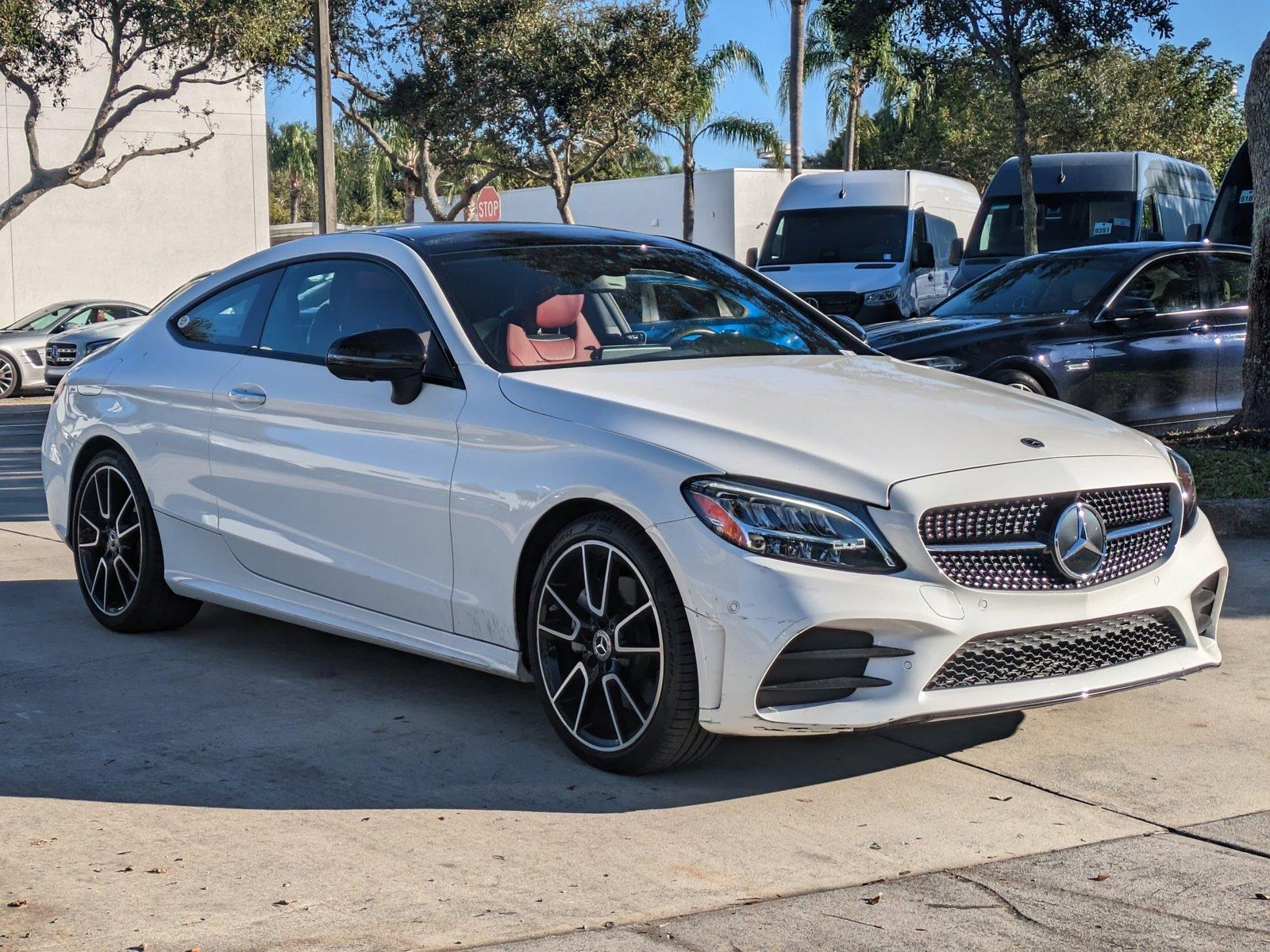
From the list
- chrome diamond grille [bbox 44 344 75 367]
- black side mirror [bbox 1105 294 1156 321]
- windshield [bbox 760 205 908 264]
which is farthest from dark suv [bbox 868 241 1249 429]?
chrome diamond grille [bbox 44 344 75 367]

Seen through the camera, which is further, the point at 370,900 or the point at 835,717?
the point at 835,717

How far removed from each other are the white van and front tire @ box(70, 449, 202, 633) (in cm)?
1208

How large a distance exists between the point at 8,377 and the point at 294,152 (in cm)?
5299

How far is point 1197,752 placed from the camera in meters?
4.91

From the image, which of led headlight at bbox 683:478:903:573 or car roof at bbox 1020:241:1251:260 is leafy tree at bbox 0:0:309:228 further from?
led headlight at bbox 683:478:903:573

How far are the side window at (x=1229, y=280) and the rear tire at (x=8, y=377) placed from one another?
16489mm

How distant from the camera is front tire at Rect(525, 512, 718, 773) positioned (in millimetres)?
4434

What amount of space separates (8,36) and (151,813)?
22.4m

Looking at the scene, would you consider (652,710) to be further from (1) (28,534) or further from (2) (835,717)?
(1) (28,534)

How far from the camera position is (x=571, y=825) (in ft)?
14.1

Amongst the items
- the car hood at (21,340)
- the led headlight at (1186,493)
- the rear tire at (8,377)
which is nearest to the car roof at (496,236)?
Answer: the led headlight at (1186,493)

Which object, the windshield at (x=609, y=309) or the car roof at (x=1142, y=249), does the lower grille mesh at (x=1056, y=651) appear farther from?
the car roof at (x=1142, y=249)

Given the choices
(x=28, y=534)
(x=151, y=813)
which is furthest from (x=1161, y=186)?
(x=151, y=813)

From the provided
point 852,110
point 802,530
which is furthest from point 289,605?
point 852,110
